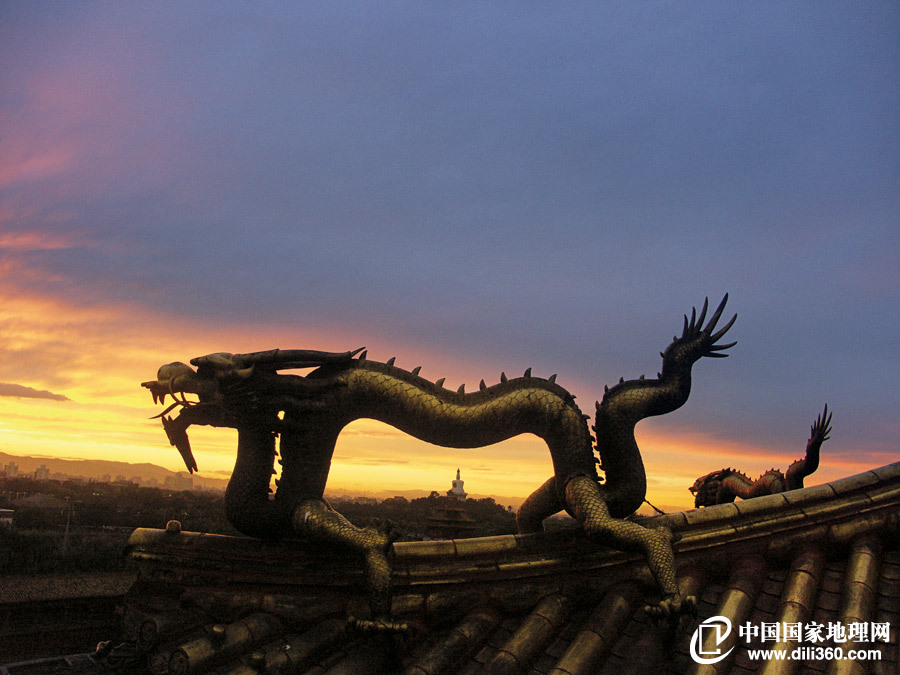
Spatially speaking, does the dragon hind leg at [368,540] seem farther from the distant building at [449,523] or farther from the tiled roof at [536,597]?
the distant building at [449,523]

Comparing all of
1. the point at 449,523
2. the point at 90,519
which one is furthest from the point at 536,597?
the point at 90,519

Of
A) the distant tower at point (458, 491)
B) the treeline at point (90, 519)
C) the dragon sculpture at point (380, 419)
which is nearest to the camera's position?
the dragon sculpture at point (380, 419)

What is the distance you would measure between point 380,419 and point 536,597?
1965 millimetres

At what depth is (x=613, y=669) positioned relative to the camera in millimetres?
4543

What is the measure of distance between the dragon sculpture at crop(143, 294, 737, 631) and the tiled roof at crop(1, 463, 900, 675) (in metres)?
0.30

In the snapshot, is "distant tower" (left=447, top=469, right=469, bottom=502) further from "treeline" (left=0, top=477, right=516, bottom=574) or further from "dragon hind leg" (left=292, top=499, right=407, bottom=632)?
"dragon hind leg" (left=292, top=499, right=407, bottom=632)

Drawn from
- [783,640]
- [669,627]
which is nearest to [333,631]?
[669,627]

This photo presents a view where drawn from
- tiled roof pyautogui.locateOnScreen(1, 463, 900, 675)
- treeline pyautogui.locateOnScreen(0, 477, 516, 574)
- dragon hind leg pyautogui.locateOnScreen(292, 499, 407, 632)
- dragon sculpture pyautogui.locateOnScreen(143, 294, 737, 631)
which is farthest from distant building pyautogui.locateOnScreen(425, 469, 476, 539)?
dragon hind leg pyautogui.locateOnScreen(292, 499, 407, 632)

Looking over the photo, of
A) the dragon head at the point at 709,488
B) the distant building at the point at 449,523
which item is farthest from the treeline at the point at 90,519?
the dragon head at the point at 709,488

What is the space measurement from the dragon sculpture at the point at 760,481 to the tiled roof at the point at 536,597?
5845 millimetres

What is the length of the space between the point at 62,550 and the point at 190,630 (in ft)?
59.0

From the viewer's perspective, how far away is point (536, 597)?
5.20m

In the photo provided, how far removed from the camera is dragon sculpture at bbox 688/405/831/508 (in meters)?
11.1

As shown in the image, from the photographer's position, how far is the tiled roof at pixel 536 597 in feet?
14.8
